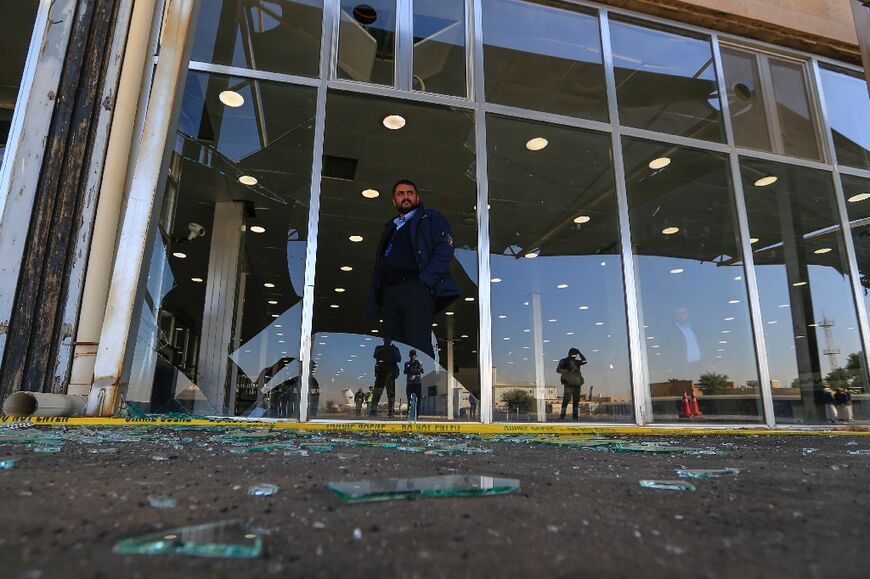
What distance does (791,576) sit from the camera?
0.48 meters

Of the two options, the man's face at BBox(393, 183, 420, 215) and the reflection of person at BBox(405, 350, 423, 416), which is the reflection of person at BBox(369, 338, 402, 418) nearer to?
the reflection of person at BBox(405, 350, 423, 416)

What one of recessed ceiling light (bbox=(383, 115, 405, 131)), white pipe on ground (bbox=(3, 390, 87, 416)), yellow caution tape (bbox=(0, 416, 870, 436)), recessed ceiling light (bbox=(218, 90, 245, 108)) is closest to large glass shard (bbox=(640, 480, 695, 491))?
yellow caution tape (bbox=(0, 416, 870, 436))

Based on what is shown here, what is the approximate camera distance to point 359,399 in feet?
11.5

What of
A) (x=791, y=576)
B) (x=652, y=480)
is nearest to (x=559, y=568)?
(x=791, y=576)

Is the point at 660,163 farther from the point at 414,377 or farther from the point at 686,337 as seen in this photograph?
the point at 414,377

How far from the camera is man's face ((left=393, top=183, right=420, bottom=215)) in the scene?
12.8 ft

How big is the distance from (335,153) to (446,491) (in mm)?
3491

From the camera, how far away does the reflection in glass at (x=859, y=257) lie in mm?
4555

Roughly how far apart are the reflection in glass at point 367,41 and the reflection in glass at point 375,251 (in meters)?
0.21

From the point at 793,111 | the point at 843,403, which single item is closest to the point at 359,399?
the point at 843,403

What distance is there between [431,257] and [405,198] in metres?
0.72

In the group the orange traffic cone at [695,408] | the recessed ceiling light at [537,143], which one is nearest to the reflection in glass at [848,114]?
the orange traffic cone at [695,408]

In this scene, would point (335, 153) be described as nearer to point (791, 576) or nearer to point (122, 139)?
point (122, 139)

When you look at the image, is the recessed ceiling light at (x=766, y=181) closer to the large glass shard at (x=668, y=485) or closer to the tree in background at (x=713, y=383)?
the tree in background at (x=713, y=383)
